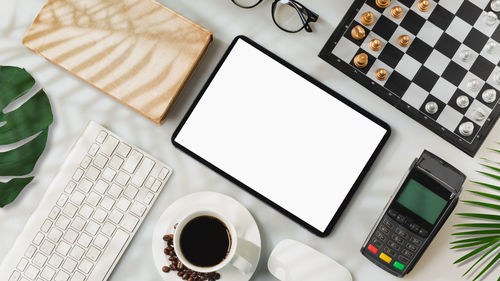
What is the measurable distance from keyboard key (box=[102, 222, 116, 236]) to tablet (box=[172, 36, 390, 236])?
0.22m

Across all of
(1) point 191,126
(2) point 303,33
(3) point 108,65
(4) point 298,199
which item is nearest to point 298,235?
(4) point 298,199

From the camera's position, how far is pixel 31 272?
108 cm

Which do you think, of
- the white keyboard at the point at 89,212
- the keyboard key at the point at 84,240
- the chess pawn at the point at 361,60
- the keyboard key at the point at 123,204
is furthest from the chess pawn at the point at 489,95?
the keyboard key at the point at 84,240

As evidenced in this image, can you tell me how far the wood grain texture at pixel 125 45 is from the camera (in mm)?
1073

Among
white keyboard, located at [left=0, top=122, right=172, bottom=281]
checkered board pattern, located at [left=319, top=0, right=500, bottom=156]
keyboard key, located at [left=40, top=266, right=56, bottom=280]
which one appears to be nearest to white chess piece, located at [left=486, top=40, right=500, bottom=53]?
checkered board pattern, located at [left=319, top=0, right=500, bottom=156]

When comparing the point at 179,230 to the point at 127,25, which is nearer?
the point at 179,230

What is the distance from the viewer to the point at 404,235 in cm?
102

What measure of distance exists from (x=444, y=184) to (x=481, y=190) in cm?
13

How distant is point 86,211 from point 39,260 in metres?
0.14

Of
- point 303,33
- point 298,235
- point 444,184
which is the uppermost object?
point 303,33

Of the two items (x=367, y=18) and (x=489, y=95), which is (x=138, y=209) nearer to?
(x=367, y=18)

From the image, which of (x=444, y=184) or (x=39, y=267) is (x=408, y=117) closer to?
(x=444, y=184)

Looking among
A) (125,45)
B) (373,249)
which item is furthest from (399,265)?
(125,45)

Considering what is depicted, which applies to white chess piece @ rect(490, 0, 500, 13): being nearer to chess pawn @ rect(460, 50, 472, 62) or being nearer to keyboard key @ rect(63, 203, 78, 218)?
chess pawn @ rect(460, 50, 472, 62)
